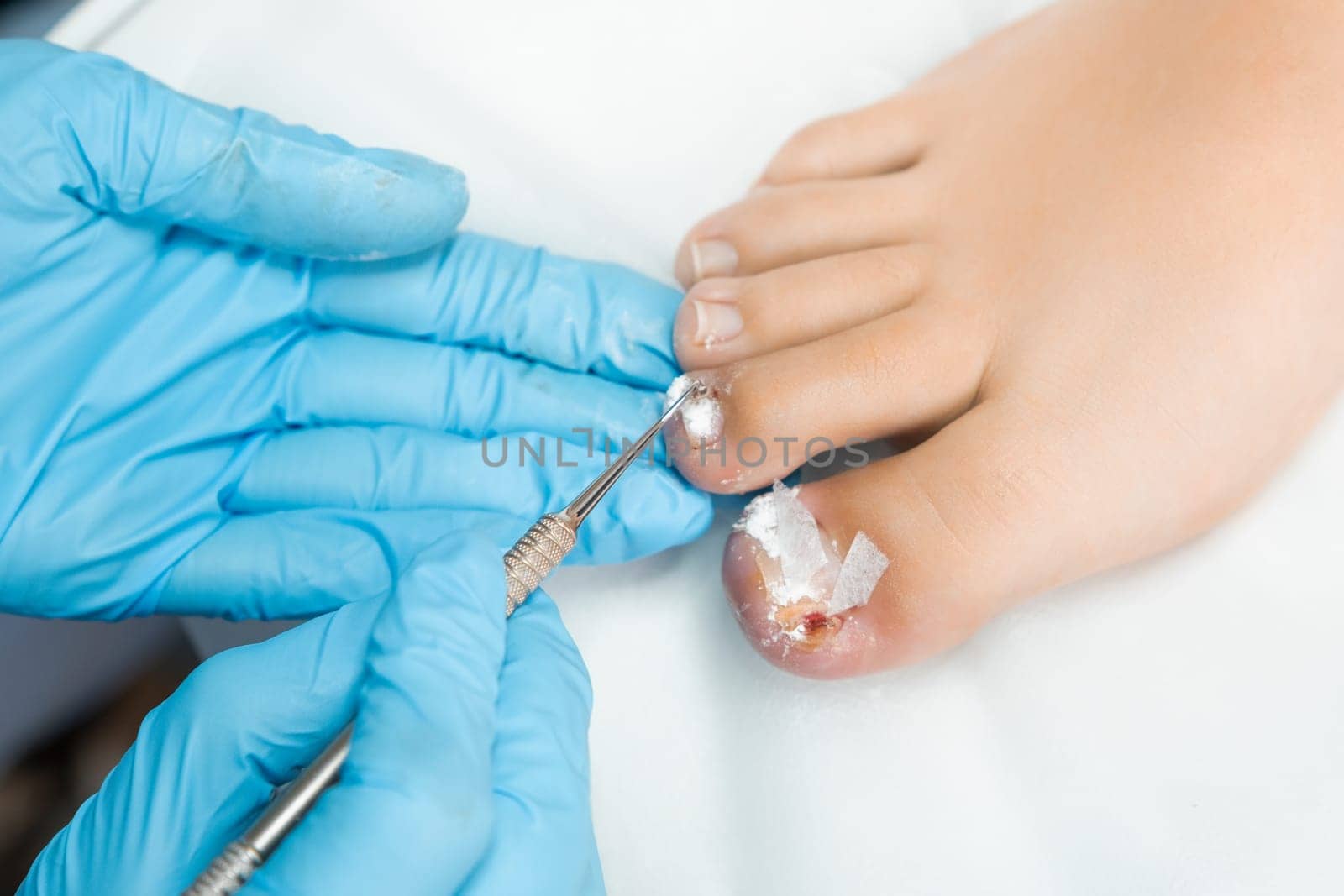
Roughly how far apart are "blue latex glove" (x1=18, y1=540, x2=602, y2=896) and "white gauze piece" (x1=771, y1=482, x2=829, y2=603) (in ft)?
0.71

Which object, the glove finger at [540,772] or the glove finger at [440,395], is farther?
the glove finger at [440,395]

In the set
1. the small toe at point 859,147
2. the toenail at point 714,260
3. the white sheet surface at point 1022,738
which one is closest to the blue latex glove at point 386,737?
the white sheet surface at point 1022,738

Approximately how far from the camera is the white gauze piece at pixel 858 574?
2.86 feet

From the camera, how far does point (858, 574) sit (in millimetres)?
881

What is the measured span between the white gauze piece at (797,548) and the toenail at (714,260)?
29cm

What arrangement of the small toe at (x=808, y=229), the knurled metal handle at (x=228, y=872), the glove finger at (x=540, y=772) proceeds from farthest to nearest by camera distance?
the small toe at (x=808, y=229)
the glove finger at (x=540, y=772)
the knurled metal handle at (x=228, y=872)

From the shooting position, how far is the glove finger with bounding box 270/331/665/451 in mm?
1002

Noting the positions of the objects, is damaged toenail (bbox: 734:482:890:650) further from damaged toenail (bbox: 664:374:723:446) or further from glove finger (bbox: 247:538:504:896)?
glove finger (bbox: 247:538:504:896)

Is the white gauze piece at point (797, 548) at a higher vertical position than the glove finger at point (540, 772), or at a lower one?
higher

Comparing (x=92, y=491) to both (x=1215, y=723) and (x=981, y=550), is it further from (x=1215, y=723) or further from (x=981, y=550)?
(x=1215, y=723)

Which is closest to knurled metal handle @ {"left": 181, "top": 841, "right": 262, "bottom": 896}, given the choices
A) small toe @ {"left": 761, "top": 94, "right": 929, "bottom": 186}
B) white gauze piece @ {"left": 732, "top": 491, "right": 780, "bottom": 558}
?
white gauze piece @ {"left": 732, "top": 491, "right": 780, "bottom": 558}

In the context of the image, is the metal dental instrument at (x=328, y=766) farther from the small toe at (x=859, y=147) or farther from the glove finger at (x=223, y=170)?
the small toe at (x=859, y=147)

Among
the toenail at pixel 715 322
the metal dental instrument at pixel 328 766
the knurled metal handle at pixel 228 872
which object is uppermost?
the toenail at pixel 715 322

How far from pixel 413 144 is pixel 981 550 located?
0.86 meters
